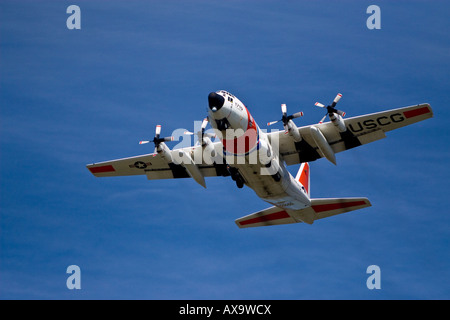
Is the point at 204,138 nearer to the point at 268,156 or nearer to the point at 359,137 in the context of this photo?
the point at 268,156

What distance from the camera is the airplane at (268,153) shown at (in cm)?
4025

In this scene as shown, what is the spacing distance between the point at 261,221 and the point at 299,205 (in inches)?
153

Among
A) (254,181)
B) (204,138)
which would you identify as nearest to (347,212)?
(254,181)

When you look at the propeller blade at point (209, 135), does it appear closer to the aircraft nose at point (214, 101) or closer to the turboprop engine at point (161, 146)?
the turboprop engine at point (161, 146)

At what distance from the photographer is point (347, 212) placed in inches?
1874

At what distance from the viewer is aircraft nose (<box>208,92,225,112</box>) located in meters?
37.8

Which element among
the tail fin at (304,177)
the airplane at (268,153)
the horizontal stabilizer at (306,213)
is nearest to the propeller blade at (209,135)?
the airplane at (268,153)

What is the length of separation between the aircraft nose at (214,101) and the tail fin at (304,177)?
12917 millimetres

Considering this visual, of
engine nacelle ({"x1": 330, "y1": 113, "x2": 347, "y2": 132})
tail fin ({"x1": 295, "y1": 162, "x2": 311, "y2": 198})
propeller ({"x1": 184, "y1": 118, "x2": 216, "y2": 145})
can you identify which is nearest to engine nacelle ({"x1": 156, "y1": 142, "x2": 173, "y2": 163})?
propeller ({"x1": 184, "y1": 118, "x2": 216, "y2": 145})

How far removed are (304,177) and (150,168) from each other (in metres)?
10.7

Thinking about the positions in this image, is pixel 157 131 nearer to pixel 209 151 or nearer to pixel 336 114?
pixel 209 151

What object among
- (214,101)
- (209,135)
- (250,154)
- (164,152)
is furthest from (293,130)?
(164,152)

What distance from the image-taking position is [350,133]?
43500 millimetres

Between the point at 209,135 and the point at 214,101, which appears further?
the point at 209,135
